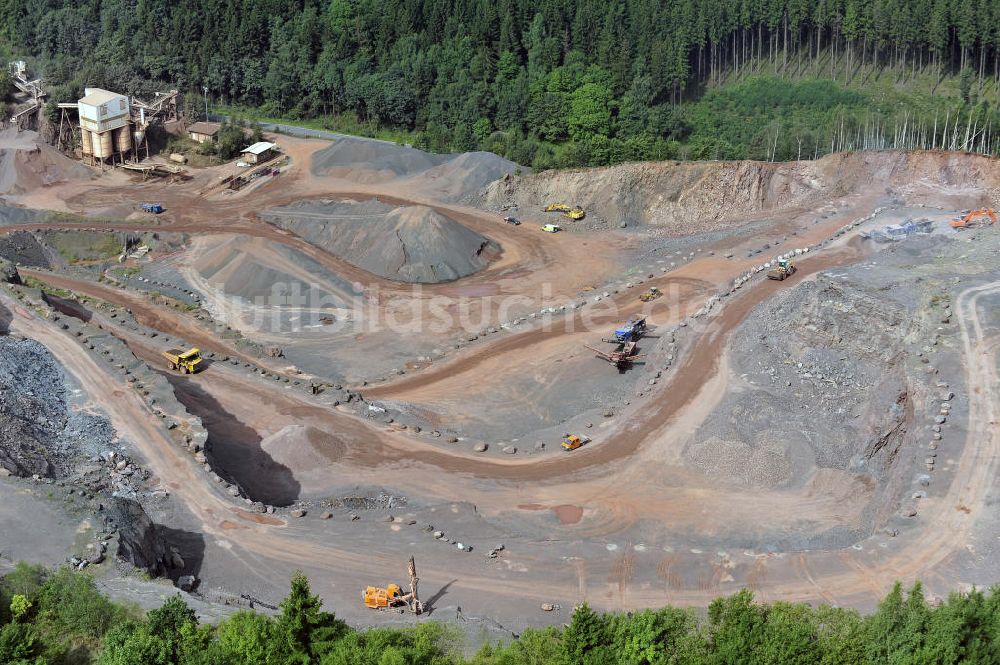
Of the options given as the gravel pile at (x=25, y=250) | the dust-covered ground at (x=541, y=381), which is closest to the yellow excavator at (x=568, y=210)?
the dust-covered ground at (x=541, y=381)

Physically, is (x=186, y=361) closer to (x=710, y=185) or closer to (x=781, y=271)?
(x=781, y=271)

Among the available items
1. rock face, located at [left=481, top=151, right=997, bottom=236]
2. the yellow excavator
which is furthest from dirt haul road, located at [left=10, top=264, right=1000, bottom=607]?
the yellow excavator

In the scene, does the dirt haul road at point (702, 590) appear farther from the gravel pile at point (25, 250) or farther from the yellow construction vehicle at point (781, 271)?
the gravel pile at point (25, 250)

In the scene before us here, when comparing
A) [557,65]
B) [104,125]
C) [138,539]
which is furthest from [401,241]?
[138,539]

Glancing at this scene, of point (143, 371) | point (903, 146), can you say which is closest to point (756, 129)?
point (903, 146)

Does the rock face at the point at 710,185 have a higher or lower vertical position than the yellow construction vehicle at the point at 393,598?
higher

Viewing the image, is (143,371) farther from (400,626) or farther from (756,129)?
(756,129)
